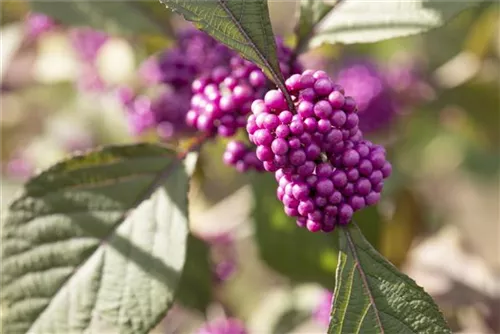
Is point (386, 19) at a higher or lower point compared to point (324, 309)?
higher

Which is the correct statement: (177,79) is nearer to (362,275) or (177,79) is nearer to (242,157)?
(242,157)

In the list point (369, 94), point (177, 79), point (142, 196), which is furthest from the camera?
point (369, 94)

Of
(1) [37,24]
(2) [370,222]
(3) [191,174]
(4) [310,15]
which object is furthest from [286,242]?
(1) [37,24]

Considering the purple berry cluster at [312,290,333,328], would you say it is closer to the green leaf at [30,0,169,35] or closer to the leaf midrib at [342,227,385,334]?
the leaf midrib at [342,227,385,334]

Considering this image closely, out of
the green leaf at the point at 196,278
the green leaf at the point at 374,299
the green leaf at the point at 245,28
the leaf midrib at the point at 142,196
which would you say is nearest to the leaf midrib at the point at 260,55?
the green leaf at the point at 245,28

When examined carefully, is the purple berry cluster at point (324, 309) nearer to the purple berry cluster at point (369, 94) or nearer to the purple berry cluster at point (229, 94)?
the purple berry cluster at point (369, 94)

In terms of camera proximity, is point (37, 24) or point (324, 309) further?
point (37, 24)

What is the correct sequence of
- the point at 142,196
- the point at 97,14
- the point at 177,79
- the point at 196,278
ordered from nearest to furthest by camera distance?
1. the point at 142,196
2. the point at 177,79
3. the point at 97,14
4. the point at 196,278
